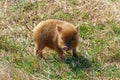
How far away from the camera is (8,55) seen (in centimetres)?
750

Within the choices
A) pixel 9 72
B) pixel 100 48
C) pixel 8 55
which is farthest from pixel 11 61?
pixel 100 48

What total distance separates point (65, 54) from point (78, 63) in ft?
1.13

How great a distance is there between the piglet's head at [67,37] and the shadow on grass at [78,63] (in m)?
0.28

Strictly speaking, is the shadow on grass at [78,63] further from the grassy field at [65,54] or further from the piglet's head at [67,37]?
the piglet's head at [67,37]

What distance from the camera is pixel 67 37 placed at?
7.12 meters

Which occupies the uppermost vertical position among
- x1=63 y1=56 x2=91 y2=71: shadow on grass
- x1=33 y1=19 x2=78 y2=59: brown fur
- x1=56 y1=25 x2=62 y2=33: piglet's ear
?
x1=56 y1=25 x2=62 y2=33: piglet's ear

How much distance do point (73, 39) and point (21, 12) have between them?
1.98m

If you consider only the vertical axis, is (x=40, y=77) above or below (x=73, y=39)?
below

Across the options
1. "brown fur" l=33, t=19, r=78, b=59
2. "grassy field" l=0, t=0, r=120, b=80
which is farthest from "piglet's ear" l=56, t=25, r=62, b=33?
"grassy field" l=0, t=0, r=120, b=80

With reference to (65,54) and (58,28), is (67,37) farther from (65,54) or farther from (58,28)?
(65,54)

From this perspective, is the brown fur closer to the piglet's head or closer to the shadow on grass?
the piglet's head

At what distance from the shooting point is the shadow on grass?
7285mm

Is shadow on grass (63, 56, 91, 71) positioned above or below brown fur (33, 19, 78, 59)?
below

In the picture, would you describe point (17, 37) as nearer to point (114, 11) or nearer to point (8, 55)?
point (8, 55)
